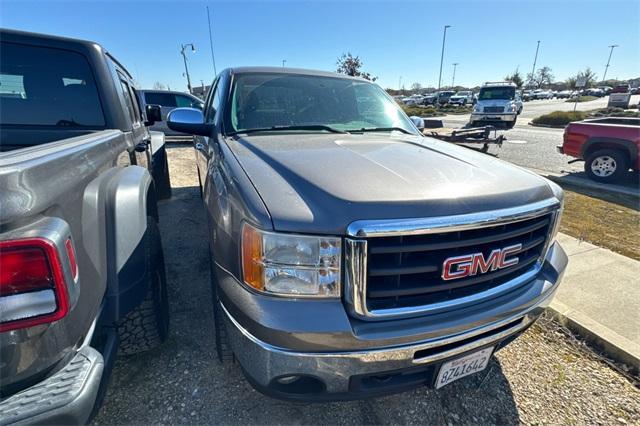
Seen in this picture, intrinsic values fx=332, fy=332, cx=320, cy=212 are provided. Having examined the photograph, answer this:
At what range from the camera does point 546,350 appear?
241cm

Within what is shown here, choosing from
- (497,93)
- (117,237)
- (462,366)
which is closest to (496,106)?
(497,93)

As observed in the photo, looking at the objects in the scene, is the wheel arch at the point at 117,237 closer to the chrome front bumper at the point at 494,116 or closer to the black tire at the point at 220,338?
the black tire at the point at 220,338

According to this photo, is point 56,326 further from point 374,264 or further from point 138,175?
point 138,175

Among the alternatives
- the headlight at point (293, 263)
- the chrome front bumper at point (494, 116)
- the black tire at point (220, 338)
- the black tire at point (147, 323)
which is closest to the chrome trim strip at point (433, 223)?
the headlight at point (293, 263)

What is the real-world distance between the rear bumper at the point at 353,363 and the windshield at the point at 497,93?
2048cm

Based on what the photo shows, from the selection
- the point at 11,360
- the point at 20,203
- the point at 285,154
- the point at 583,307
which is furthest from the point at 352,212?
the point at 583,307

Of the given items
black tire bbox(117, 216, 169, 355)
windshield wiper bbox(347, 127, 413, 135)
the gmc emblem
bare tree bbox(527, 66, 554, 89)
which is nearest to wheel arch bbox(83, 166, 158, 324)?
black tire bbox(117, 216, 169, 355)

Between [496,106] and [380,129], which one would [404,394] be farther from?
[496,106]

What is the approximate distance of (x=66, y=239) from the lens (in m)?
1.01

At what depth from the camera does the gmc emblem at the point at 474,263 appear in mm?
1424

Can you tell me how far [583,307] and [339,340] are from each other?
103 inches

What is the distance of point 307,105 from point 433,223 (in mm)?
1888

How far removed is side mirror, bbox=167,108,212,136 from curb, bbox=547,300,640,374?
3.22 metres

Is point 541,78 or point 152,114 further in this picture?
point 541,78
